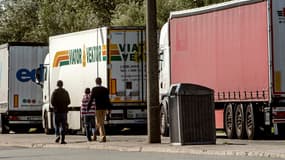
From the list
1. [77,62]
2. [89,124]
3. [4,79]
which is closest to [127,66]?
[77,62]

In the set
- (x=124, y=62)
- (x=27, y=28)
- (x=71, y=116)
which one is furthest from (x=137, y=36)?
(x=27, y=28)

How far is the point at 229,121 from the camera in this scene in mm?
26688

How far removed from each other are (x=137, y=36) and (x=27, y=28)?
40.1 metres

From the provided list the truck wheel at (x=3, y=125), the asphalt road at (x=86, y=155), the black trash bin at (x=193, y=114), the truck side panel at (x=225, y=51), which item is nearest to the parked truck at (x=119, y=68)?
the truck side panel at (x=225, y=51)

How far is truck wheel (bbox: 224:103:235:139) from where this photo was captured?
2634 centimetres

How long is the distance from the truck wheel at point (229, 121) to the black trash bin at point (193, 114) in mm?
4487

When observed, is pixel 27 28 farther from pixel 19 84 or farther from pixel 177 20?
pixel 177 20

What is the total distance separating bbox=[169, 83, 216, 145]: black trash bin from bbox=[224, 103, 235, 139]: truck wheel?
14.7ft

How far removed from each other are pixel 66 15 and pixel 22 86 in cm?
2397

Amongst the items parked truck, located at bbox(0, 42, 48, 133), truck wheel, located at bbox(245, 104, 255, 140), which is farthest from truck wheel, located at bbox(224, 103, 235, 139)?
parked truck, located at bbox(0, 42, 48, 133)

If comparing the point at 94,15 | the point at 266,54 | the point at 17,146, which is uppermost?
the point at 94,15

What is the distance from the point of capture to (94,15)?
63.1m

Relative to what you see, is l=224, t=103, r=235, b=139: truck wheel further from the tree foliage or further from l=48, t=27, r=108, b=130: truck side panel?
the tree foliage

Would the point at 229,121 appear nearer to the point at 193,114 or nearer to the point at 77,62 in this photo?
the point at 193,114
